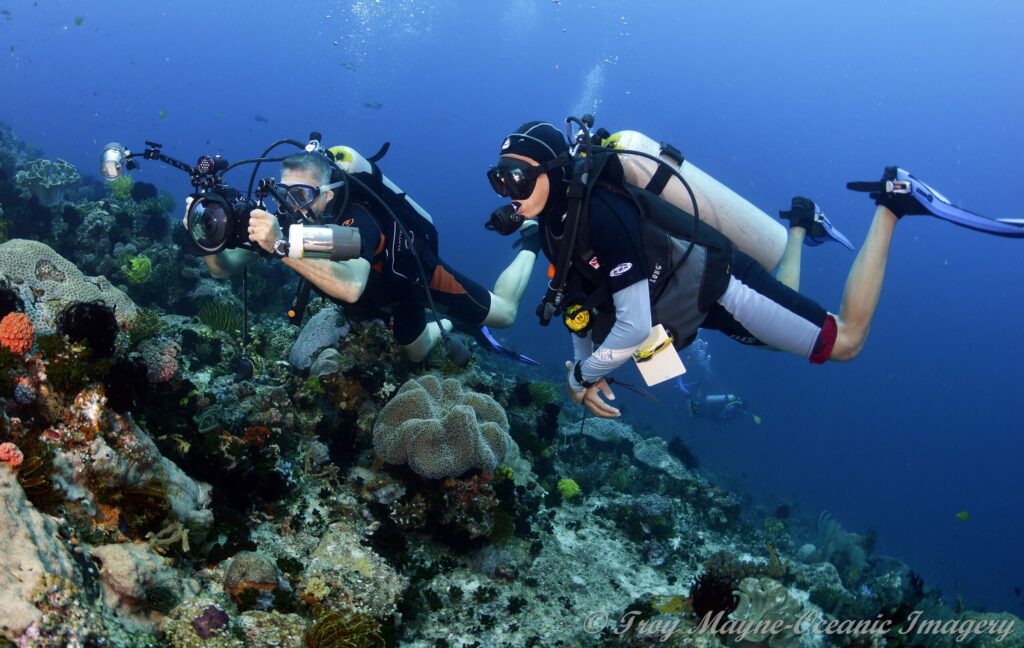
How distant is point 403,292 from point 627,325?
12.9 ft

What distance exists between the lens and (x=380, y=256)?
6.79 m

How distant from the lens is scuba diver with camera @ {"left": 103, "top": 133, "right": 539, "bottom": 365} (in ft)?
14.7

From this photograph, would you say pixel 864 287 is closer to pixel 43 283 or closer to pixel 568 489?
pixel 568 489

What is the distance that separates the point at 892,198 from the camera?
4902 mm

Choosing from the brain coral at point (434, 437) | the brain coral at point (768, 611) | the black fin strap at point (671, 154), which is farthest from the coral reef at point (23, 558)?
the black fin strap at point (671, 154)

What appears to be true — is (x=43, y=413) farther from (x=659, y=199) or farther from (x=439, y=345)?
(x=439, y=345)

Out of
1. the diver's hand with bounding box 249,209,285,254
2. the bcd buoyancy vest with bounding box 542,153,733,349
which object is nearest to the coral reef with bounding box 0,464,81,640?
the diver's hand with bounding box 249,209,285,254

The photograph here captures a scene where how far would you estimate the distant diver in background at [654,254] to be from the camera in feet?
14.9

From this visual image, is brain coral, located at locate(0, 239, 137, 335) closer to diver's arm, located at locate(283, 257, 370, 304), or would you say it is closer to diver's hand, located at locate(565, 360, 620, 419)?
diver's arm, located at locate(283, 257, 370, 304)

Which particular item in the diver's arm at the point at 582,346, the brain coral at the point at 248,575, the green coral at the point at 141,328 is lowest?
the brain coral at the point at 248,575

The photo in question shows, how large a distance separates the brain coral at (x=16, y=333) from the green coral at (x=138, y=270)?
6.63 metres

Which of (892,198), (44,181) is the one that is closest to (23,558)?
(892,198)

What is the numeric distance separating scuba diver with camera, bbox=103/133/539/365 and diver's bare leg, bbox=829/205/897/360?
12.9 feet

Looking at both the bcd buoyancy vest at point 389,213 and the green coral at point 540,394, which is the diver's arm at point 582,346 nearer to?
the bcd buoyancy vest at point 389,213
